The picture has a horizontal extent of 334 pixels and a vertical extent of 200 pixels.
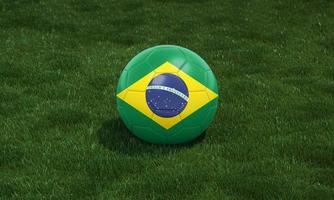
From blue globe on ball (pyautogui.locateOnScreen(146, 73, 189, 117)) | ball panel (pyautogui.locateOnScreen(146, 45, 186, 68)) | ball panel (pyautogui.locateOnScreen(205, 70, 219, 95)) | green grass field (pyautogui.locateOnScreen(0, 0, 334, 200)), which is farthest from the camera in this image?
ball panel (pyautogui.locateOnScreen(205, 70, 219, 95))

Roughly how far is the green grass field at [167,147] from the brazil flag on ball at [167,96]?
0.80 ft

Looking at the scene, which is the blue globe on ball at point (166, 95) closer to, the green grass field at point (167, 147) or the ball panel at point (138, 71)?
the ball panel at point (138, 71)

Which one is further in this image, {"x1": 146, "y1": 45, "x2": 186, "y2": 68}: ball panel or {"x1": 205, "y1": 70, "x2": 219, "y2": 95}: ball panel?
{"x1": 205, "y1": 70, "x2": 219, "y2": 95}: ball panel

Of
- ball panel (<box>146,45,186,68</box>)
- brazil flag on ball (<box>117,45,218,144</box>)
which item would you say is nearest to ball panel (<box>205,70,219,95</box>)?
brazil flag on ball (<box>117,45,218,144</box>)

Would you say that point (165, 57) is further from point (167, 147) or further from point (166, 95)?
point (167, 147)

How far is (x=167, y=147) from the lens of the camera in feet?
21.4

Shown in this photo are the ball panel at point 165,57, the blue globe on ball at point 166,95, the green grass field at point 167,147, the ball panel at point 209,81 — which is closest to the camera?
the green grass field at point 167,147

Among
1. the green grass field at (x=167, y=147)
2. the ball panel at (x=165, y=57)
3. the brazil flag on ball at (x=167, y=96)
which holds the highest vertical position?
the ball panel at (x=165, y=57)

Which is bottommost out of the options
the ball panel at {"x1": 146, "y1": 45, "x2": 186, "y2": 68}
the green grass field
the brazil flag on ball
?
the green grass field

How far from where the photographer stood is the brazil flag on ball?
20.4 ft

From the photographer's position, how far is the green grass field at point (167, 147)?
573cm

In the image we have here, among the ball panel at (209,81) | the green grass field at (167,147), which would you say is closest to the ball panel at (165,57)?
the ball panel at (209,81)

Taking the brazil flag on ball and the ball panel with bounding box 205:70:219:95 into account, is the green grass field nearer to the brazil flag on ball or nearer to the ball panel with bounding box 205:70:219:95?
the brazil flag on ball

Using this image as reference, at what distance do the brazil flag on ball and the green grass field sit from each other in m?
0.24
